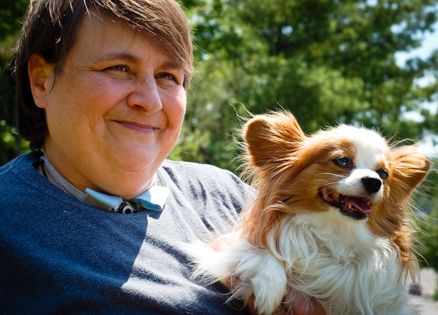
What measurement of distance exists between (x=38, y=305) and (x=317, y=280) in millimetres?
1130

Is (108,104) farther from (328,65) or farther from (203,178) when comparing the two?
(328,65)

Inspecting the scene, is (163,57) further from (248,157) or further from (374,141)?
(374,141)

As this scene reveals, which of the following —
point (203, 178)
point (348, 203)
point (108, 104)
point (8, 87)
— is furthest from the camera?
point (8, 87)

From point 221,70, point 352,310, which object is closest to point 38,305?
point 352,310

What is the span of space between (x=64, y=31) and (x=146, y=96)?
1.25ft

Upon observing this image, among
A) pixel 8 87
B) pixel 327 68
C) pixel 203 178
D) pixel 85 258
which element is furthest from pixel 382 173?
pixel 327 68

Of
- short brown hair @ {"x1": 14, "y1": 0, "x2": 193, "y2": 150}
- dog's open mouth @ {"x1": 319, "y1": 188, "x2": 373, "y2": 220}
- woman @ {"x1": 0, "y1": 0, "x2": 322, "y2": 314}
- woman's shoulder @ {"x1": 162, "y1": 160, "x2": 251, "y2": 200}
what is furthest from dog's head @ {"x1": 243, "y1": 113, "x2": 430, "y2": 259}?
short brown hair @ {"x1": 14, "y1": 0, "x2": 193, "y2": 150}

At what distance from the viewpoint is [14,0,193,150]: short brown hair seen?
2.22m

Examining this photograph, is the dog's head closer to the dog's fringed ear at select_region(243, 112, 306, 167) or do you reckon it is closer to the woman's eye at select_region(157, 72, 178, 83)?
the dog's fringed ear at select_region(243, 112, 306, 167)

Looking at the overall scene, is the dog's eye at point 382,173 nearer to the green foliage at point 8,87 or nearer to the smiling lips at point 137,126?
the smiling lips at point 137,126

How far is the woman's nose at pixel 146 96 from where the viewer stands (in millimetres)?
2252

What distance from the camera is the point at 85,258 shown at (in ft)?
6.86

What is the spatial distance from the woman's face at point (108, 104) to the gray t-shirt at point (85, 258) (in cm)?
15

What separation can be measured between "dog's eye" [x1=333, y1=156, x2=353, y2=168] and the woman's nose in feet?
2.50
